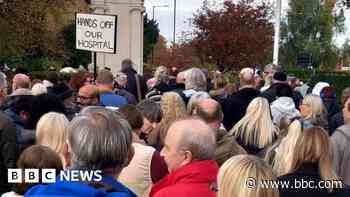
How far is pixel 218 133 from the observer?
5930mm

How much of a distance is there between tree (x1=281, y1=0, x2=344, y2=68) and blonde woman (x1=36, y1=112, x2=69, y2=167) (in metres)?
75.6

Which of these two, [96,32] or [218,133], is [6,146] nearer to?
[218,133]

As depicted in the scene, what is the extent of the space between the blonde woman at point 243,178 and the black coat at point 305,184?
0.91 metres

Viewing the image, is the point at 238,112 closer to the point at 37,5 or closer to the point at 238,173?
the point at 238,173

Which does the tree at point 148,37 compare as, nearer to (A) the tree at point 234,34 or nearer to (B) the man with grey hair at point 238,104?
(A) the tree at point 234,34

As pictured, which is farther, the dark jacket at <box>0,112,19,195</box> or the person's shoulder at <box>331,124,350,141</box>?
the person's shoulder at <box>331,124,350,141</box>

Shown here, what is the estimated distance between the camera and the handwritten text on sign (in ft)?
36.6

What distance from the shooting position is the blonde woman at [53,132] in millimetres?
5516

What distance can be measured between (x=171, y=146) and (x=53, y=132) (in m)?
1.78

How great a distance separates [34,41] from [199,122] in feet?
115

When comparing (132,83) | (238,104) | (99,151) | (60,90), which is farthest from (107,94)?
(99,151)

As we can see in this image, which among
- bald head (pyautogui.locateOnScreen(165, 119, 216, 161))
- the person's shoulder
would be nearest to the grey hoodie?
the person's shoulder

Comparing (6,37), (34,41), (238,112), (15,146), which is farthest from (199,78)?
(34,41)

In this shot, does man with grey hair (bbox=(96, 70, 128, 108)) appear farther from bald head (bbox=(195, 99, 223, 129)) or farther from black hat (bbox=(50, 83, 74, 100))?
bald head (bbox=(195, 99, 223, 129))
